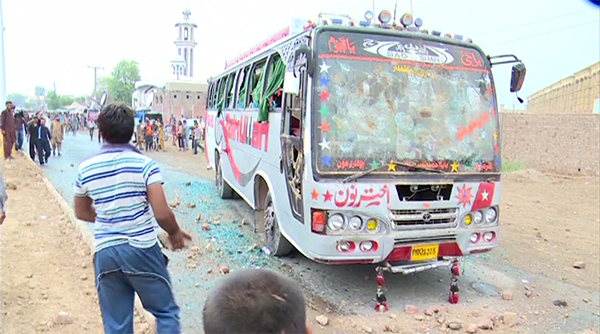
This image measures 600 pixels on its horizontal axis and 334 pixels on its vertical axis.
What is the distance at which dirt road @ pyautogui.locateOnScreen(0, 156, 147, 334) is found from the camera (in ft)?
13.3

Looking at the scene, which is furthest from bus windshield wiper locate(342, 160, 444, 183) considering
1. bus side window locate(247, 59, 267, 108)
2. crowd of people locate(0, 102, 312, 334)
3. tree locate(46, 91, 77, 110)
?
tree locate(46, 91, 77, 110)

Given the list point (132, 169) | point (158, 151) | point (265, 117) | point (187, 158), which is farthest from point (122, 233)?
point (158, 151)

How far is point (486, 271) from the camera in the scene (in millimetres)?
6176

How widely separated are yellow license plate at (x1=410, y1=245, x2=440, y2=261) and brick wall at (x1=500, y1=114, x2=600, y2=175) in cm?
1431

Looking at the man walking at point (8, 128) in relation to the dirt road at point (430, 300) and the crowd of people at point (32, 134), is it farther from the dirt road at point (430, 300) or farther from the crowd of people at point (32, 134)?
the dirt road at point (430, 300)

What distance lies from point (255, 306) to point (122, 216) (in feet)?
5.75

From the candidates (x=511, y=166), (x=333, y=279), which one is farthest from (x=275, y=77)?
(x=511, y=166)

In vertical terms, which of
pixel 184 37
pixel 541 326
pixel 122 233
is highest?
pixel 184 37

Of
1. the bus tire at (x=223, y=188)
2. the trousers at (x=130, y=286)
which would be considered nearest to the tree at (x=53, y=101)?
the bus tire at (x=223, y=188)

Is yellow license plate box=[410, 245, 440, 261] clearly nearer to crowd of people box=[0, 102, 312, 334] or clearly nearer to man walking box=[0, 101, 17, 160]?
crowd of people box=[0, 102, 312, 334]

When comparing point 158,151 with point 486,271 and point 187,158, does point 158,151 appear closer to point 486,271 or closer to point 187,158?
point 187,158

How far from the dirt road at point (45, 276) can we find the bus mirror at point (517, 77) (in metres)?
4.61

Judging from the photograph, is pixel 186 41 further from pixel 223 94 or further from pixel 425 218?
pixel 425 218

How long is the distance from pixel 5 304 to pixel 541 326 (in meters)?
4.98
